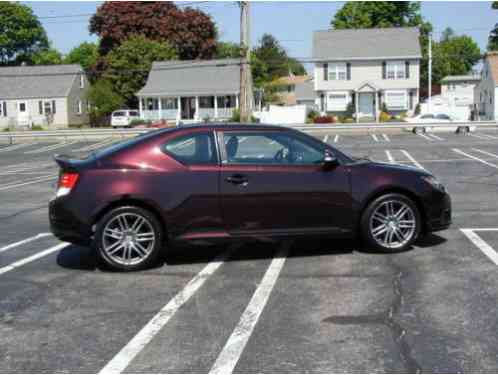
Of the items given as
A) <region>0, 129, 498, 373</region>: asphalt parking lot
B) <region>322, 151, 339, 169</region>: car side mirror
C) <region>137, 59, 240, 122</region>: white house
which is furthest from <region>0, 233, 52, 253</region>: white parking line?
<region>137, 59, 240, 122</region>: white house

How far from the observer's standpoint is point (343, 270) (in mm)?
7160

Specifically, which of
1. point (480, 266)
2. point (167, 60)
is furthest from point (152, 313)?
point (167, 60)

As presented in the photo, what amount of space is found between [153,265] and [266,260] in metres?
1.27

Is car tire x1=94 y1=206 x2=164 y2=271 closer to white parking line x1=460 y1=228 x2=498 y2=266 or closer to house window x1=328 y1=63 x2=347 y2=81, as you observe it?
white parking line x1=460 y1=228 x2=498 y2=266

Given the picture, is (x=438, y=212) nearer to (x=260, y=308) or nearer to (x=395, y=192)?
(x=395, y=192)

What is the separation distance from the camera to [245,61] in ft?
117

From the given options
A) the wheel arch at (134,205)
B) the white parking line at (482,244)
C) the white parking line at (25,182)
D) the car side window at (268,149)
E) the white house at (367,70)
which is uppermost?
the white house at (367,70)

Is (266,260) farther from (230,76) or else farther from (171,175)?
(230,76)

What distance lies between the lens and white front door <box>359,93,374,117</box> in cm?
5775

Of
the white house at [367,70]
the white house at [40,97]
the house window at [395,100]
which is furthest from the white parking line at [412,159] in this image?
the white house at [40,97]

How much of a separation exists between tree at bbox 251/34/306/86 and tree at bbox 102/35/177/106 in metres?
13.5

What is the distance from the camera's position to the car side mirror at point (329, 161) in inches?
297

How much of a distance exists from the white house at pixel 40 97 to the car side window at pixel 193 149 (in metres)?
60.2

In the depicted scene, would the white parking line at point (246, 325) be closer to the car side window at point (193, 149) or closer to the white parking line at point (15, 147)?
the car side window at point (193, 149)
